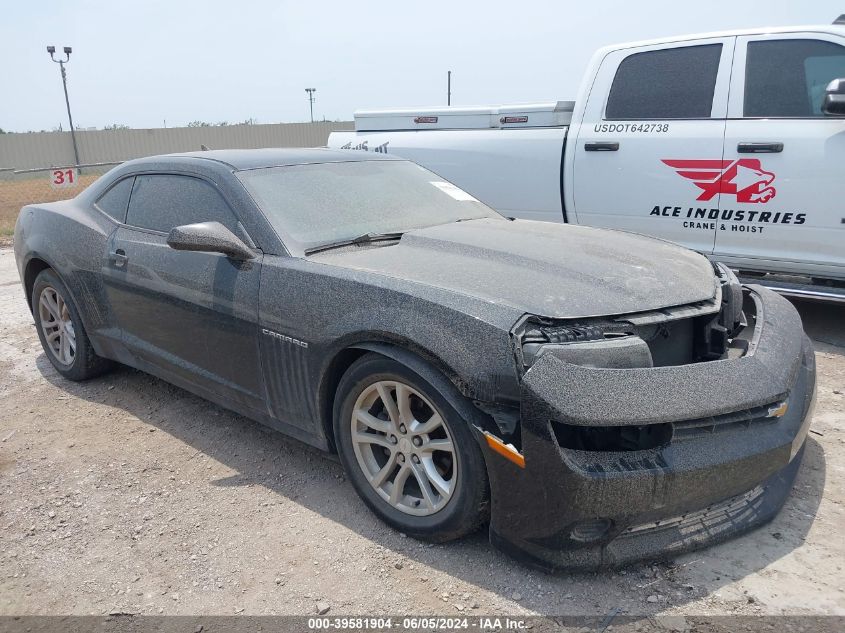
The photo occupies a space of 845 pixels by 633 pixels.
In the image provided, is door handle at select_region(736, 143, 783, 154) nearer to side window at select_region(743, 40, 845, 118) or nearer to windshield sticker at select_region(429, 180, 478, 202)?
side window at select_region(743, 40, 845, 118)

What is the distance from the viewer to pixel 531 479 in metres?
2.35

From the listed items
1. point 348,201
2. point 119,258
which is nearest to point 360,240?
point 348,201

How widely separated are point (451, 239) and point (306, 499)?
1390mm

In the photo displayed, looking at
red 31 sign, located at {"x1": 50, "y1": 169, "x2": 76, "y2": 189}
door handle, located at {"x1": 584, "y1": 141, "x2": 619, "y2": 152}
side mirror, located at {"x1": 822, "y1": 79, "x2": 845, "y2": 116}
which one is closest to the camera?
side mirror, located at {"x1": 822, "y1": 79, "x2": 845, "y2": 116}

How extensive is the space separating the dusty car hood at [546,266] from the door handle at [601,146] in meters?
2.09

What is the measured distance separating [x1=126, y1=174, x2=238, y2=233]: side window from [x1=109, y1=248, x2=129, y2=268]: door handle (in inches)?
7.3

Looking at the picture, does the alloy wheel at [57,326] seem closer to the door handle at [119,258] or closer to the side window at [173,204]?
the door handle at [119,258]

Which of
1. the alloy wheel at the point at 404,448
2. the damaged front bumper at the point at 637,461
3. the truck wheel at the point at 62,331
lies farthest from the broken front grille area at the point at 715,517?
the truck wheel at the point at 62,331

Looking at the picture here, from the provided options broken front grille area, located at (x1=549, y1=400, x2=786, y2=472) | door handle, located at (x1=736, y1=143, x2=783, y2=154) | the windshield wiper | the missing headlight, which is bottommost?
broken front grille area, located at (x1=549, y1=400, x2=786, y2=472)

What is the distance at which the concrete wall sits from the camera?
97.0 feet

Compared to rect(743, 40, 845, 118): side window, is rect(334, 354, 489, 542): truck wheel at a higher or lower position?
lower

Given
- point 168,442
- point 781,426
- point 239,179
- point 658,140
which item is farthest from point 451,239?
point 658,140

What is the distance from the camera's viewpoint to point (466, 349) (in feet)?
8.09

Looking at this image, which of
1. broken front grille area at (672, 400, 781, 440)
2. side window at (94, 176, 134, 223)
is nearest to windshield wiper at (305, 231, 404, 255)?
side window at (94, 176, 134, 223)
